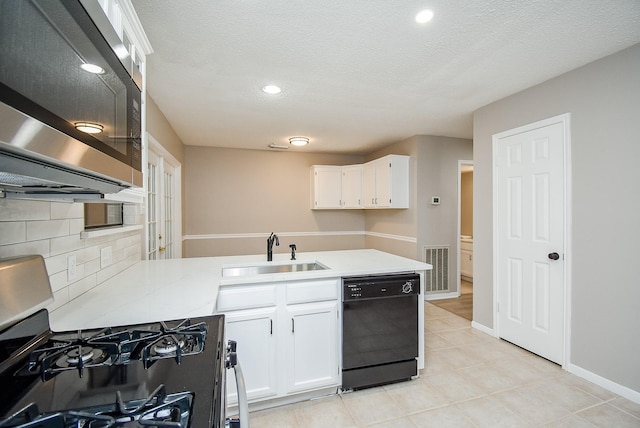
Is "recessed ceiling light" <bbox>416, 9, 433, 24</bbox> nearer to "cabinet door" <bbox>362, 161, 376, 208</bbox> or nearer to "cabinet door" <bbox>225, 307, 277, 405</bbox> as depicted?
A: "cabinet door" <bbox>225, 307, 277, 405</bbox>

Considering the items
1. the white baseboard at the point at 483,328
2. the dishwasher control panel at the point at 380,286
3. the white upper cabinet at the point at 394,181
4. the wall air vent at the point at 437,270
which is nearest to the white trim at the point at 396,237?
the wall air vent at the point at 437,270

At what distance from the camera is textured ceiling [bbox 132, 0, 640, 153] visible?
63.7 inches

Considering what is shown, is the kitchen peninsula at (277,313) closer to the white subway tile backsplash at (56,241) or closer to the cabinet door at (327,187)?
the white subway tile backsplash at (56,241)

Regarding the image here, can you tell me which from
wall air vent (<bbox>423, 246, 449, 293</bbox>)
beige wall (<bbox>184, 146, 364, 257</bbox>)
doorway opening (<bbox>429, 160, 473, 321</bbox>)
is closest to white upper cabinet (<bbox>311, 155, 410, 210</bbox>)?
beige wall (<bbox>184, 146, 364, 257</bbox>)

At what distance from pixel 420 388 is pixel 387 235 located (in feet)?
9.92

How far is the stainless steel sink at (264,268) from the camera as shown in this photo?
233 cm

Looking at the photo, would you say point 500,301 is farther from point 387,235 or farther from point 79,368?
point 79,368

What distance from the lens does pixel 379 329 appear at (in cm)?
213

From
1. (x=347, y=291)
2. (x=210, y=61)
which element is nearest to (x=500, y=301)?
(x=347, y=291)

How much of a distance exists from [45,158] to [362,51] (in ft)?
6.52

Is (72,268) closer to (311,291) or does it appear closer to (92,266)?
(92,266)

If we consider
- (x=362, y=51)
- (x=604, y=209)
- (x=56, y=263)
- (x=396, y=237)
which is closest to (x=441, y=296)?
(x=396, y=237)

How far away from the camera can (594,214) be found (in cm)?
220

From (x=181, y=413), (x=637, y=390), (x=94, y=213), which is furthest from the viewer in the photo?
(x=637, y=390)
